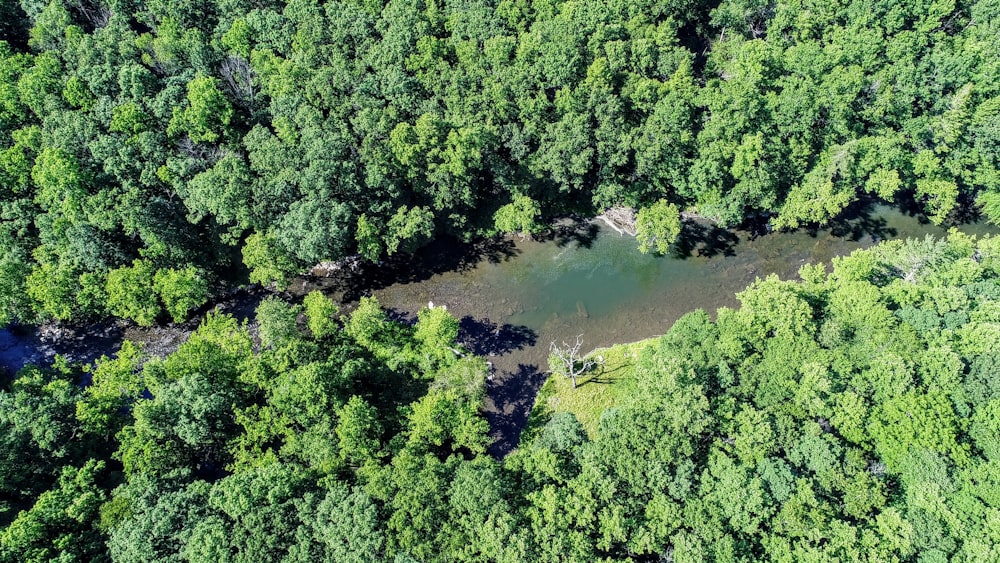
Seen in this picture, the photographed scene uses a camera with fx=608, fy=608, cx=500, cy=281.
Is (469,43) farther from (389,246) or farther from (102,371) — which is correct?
(102,371)

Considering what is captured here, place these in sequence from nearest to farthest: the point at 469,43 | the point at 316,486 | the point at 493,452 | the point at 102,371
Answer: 1. the point at 316,486
2. the point at 102,371
3. the point at 493,452
4. the point at 469,43

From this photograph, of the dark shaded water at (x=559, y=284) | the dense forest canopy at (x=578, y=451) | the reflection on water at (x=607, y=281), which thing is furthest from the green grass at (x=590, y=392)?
the dense forest canopy at (x=578, y=451)

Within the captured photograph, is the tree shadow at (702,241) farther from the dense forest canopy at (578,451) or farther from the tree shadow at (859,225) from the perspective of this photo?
the dense forest canopy at (578,451)

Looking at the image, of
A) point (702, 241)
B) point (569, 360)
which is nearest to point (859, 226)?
point (702, 241)

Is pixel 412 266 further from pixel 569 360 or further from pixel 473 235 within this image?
pixel 569 360

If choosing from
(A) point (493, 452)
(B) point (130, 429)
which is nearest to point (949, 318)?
(A) point (493, 452)
